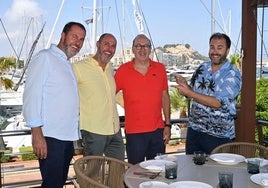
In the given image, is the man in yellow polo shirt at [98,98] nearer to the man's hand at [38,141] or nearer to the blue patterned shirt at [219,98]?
the man's hand at [38,141]

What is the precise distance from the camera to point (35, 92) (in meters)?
2.22

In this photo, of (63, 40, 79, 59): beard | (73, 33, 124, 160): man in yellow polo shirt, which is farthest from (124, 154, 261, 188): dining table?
(63, 40, 79, 59): beard

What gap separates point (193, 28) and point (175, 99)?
10770 mm

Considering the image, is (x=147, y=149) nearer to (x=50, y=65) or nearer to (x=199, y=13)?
(x=50, y=65)

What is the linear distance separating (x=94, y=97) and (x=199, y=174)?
1.04 meters

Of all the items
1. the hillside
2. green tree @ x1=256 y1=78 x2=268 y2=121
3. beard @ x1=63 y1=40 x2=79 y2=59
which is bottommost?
green tree @ x1=256 y1=78 x2=268 y2=121

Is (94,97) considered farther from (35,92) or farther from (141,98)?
(35,92)

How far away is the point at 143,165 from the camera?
216 centimetres

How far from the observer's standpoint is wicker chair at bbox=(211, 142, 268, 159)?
2693 millimetres

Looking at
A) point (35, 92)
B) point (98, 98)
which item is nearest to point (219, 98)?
point (98, 98)

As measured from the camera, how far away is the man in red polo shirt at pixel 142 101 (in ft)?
9.43

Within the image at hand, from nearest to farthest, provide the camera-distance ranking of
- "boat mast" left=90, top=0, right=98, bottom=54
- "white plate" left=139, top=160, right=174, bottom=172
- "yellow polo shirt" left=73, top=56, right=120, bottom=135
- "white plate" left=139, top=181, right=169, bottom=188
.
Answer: "white plate" left=139, top=181, right=169, bottom=188 < "white plate" left=139, top=160, right=174, bottom=172 < "yellow polo shirt" left=73, top=56, right=120, bottom=135 < "boat mast" left=90, top=0, right=98, bottom=54

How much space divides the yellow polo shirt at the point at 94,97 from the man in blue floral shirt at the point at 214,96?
559 mm

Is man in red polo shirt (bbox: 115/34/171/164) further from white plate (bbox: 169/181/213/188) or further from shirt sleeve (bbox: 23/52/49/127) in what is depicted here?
white plate (bbox: 169/181/213/188)
